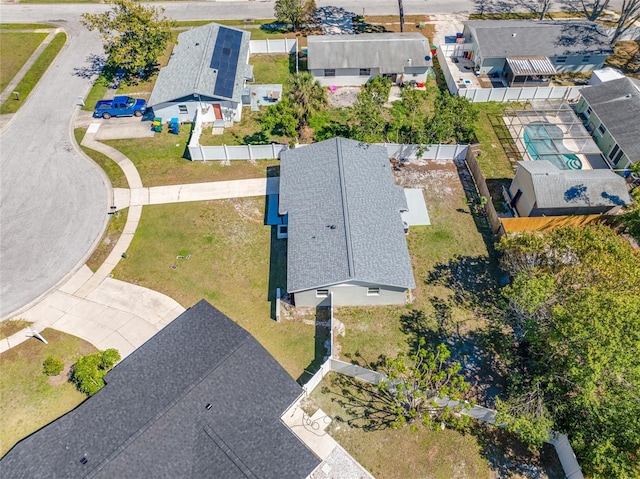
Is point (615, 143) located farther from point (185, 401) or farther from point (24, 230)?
point (24, 230)

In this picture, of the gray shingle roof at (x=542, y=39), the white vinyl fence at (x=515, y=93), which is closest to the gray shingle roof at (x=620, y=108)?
the white vinyl fence at (x=515, y=93)

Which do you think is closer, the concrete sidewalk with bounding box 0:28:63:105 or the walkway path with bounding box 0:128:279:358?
the walkway path with bounding box 0:128:279:358

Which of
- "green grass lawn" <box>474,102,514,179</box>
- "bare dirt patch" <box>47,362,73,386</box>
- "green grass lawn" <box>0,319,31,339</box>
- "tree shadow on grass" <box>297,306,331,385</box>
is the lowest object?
"bare dirt patch" <box>47,362,73,386</box>

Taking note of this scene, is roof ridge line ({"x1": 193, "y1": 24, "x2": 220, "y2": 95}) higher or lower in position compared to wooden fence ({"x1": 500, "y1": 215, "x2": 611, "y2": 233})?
higher

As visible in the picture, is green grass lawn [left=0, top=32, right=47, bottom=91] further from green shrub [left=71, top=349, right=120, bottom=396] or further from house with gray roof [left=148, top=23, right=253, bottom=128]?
green shrub [left=71, top=349, right=120, bottom=396]

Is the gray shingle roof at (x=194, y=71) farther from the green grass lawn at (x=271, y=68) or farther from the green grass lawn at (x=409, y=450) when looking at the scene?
the green grass lawn at (x=409, y=450)

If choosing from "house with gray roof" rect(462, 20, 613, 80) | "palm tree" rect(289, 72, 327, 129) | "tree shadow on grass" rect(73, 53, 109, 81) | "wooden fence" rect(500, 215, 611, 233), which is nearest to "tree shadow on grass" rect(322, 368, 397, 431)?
"wooden fence" rect(500, 215, 611, 233)
